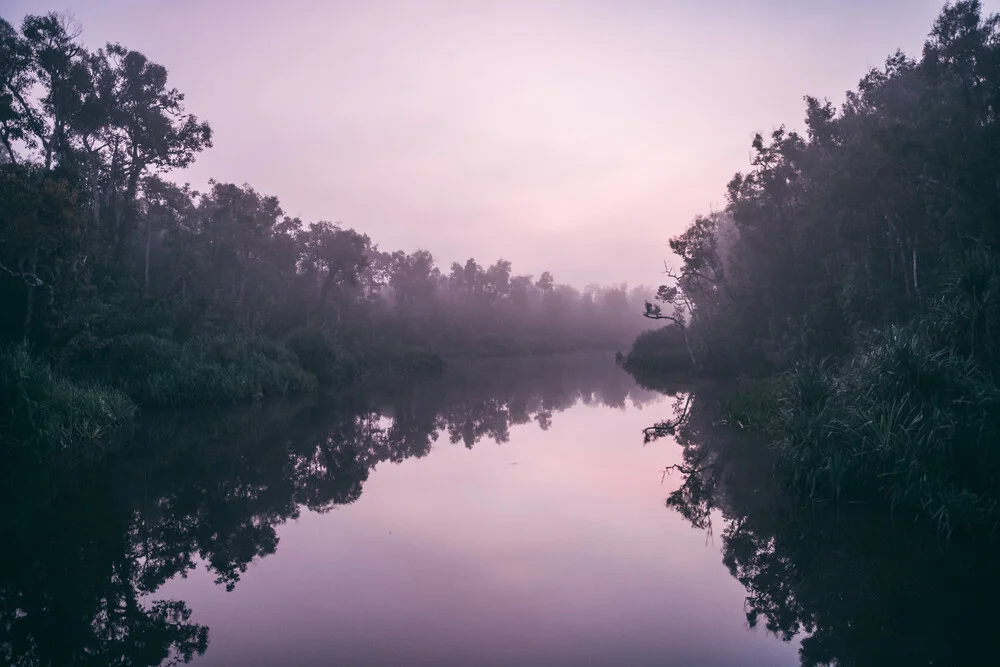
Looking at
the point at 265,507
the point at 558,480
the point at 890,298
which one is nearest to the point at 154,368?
the point at 265,507

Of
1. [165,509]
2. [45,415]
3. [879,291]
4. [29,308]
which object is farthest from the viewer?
[879,291]

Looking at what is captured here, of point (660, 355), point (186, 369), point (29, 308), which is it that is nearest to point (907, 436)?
point (29, 308)

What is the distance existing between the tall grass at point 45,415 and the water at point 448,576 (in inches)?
53.8

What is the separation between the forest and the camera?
15.8 m

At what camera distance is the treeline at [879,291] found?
884 cm

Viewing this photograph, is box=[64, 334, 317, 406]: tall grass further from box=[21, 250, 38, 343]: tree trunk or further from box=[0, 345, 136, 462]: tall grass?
box=[0, 345, 136, 462]: tall grass

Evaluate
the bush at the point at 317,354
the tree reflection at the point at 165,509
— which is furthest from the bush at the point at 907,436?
the bush at the point at 317,354

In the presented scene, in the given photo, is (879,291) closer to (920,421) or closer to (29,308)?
(920,421)

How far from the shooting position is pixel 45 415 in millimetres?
13133

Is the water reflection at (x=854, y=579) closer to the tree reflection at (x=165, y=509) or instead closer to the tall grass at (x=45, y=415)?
the tree reflection at (x=165, y=509)

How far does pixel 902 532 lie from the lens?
8094mm

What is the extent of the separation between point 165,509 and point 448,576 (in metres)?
5.28

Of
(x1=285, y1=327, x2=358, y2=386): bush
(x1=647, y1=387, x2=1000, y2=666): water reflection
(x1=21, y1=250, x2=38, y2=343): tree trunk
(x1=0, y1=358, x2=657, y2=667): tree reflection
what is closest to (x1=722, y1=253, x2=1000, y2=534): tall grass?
(x1=647, y1=387, x2=1000, y2=666): water reflection

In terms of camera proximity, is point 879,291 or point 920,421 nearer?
point 920,421
